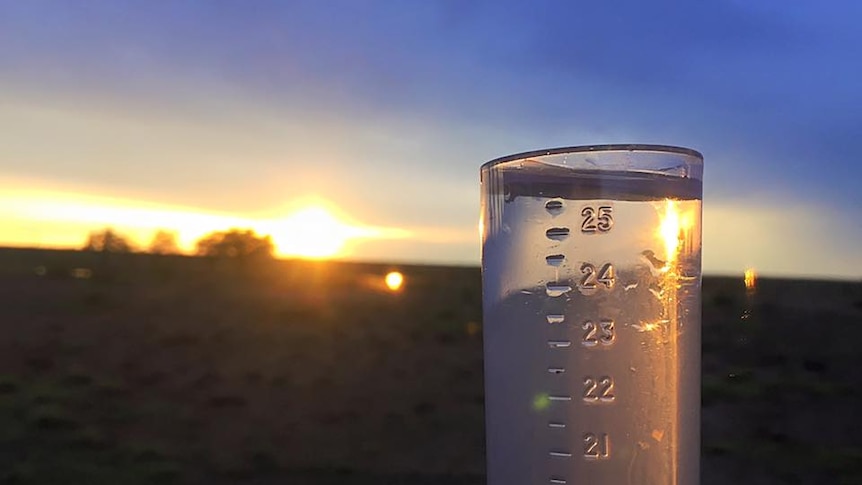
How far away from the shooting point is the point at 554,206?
55.8 inches

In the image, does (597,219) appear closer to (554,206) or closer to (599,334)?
(554,206)

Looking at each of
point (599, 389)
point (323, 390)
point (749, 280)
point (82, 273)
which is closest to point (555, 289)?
point (599, 389)

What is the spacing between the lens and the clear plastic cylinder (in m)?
1.39

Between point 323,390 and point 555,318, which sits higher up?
point 555,318

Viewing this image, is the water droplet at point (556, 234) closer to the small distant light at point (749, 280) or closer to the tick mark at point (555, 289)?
the tick mark at point (555, 289)

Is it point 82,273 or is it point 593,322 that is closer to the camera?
point 593,322

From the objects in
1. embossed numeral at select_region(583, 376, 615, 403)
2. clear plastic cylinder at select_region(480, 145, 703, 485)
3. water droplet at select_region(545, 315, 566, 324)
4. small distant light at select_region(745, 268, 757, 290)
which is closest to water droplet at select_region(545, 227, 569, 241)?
clear plastic cylinder at select_region(480, 145, 703, 485)

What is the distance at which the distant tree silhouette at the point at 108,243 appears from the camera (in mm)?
22173

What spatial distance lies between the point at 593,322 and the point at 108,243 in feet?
77.5

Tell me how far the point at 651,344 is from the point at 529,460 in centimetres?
27

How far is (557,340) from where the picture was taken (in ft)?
4.62

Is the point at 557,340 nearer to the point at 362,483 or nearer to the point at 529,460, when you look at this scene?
the point at 529,460

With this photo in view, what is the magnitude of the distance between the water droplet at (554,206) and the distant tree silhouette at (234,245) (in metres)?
22.5

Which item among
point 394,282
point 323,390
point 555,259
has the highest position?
point 555,259
